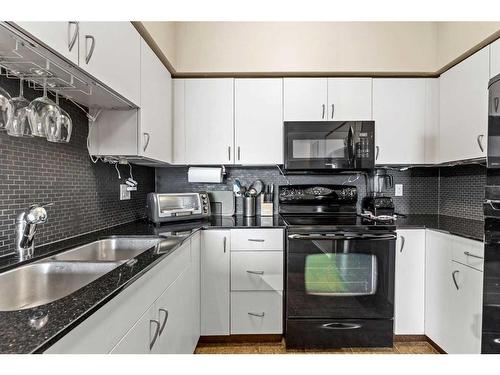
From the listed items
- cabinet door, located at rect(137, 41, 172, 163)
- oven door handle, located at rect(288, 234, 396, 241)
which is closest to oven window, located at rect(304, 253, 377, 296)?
oven door handle, located at rect(288, 234, 396, 241)

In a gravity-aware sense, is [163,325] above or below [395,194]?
below

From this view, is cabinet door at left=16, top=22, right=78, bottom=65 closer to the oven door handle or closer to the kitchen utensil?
the kitchen utensil

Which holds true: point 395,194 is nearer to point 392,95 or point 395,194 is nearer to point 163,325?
point 392,95

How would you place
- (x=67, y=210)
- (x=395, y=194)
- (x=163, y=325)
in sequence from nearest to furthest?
(x=163, y=325) → (x=67, y=210) → (x=395, y=194)

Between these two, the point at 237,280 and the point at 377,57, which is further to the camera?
the point at 377,57

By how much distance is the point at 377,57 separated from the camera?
Result: 7.34 ft

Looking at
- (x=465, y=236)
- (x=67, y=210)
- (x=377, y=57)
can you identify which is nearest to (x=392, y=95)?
(x=377, y=57)

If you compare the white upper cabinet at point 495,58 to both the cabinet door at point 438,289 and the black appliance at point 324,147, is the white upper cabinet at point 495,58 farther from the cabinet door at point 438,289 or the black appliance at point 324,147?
the cabinet door at point 438,289

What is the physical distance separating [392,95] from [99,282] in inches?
93.0

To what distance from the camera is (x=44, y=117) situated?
3.32 feet

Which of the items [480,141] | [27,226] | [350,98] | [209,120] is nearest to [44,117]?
[27,226]

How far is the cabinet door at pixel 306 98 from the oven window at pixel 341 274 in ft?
3.56

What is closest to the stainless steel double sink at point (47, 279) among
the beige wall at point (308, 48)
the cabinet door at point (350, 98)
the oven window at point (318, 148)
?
the oven window at point (318, 148)

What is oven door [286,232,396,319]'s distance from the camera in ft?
6.34
